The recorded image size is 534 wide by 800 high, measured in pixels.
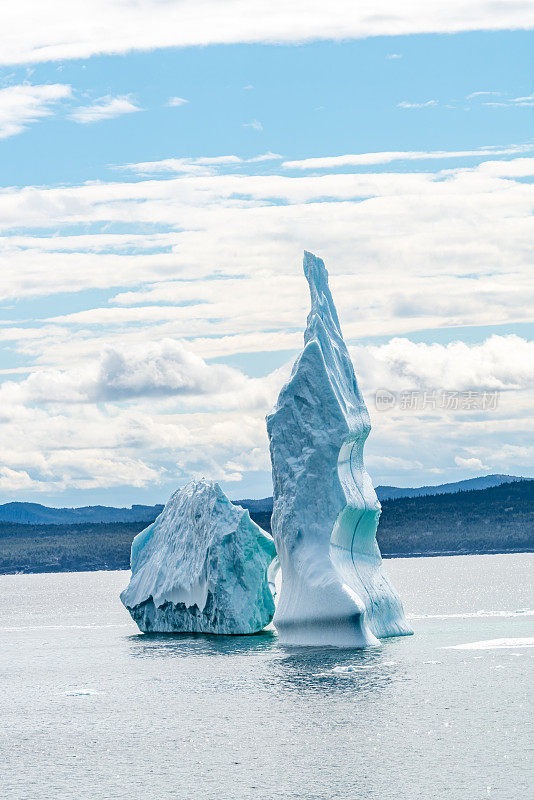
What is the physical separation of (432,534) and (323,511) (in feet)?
398

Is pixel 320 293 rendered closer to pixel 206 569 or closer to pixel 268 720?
pixel 206 569

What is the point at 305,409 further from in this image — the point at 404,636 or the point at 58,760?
the point at 58,760

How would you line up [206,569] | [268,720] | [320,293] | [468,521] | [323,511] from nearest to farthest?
[268,720], [323,511], [206,569], [320,293], [468,521]

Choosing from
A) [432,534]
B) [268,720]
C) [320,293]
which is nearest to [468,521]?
[432,534]

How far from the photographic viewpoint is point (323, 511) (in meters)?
36.5

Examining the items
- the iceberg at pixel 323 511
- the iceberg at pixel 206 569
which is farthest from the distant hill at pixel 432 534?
the iceberg at pixel 323 511

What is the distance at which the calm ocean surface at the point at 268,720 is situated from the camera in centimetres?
2144

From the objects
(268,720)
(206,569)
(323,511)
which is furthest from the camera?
(206,569)


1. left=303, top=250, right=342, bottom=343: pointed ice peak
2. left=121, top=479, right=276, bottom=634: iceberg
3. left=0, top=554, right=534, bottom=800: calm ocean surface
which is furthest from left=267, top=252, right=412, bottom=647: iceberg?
left=121, top=479, right=276, bottom=634: iceberg

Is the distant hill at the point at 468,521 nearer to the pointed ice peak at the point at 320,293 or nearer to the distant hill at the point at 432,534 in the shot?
the distant hill at the point at 432,534

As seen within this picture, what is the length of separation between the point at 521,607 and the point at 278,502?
3246cm

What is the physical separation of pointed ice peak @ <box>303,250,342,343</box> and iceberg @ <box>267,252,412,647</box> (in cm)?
53

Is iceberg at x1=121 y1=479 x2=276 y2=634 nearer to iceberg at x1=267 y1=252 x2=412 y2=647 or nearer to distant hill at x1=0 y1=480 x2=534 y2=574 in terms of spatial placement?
iceberg at x1=267 y1=252 x2=412 y2=647

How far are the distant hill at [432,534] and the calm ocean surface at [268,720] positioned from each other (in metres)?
104
